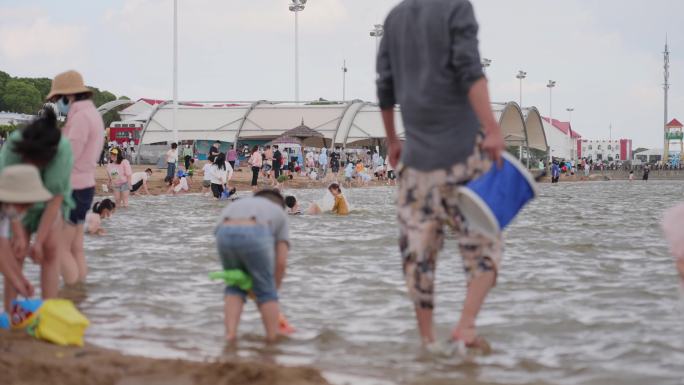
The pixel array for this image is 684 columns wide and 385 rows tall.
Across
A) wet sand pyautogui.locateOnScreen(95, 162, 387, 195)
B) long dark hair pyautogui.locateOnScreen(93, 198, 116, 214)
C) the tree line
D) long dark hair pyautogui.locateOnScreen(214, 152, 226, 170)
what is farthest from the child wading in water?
the tree line

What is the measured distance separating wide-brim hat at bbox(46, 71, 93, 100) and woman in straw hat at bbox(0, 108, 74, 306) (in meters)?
1.00

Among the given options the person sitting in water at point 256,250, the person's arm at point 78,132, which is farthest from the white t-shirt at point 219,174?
the person sitting in water at point 256,250

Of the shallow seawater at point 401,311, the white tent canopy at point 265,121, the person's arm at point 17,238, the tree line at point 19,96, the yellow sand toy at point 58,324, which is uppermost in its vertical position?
the tree line at point 19,96

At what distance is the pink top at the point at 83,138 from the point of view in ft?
21.2

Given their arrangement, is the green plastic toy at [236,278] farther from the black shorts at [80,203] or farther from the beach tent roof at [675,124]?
the beach tent roof at [675,124]

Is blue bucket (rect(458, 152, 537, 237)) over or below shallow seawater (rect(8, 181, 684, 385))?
over

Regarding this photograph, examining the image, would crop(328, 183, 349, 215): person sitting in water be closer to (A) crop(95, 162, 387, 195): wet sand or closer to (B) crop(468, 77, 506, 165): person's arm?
(A) crop(95, 162, 387, 195): wet sand

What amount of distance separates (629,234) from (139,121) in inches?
2351

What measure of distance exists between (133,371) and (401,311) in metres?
2.37

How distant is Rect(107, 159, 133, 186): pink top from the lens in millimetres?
18672

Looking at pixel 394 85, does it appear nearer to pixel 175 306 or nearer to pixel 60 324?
pixel 60 324

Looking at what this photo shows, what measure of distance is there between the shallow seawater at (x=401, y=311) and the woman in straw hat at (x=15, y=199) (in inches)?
21.9

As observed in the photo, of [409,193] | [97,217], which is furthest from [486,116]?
[97,217]

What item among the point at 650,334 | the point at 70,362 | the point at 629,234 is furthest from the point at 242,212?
the point at 629,234
